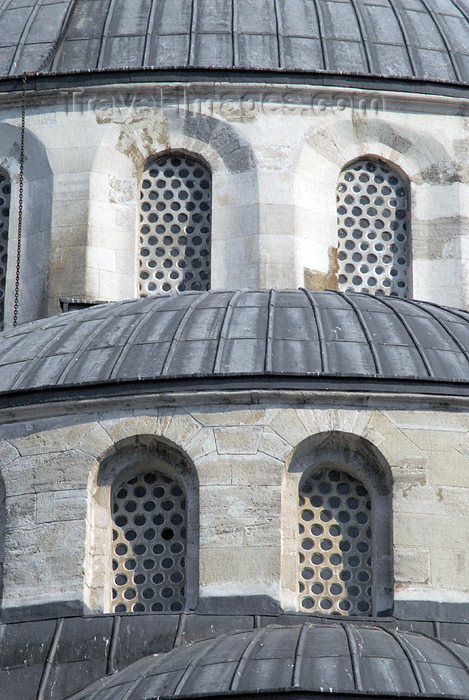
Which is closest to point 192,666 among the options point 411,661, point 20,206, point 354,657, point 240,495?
point 354,657

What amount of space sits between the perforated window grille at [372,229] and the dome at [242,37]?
1.64 m

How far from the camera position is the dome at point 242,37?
2888cm

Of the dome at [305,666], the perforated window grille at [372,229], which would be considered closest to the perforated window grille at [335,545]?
the dome at [305,666]

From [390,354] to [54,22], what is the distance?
1133 cm

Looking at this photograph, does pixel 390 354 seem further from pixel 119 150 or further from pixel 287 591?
pixel 119 150

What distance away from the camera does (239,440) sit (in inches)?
818

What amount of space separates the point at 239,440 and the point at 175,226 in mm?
7586

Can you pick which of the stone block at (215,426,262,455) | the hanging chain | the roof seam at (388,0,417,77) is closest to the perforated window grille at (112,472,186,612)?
the stone block at (215,426,262,455)

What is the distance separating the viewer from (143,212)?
27.9 meters

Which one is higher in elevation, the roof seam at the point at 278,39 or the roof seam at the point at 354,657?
the roof seam at the point at 278,39

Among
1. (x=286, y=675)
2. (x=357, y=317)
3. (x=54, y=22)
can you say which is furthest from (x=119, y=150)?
(x=286, y=675)

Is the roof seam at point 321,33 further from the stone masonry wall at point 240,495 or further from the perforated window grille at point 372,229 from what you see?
the stone masonry wall at point 240,495

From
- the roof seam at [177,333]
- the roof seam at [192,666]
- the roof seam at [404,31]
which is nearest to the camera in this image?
the roof seam at [192,666]

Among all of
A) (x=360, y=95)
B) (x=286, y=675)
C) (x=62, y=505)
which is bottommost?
(x=286, y=675)
